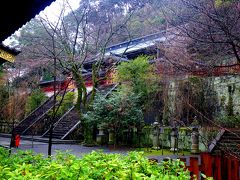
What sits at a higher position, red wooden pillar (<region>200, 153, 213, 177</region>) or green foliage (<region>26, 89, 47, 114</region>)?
green foliage (<region>26, 89, 47, 114</region>)

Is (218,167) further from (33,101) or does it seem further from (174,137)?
(33,101)

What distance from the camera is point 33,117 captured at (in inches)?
994

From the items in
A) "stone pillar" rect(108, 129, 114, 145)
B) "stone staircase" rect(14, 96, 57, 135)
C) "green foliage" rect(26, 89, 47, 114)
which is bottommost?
"stone pillar" rect(108, 129, 114, 145)

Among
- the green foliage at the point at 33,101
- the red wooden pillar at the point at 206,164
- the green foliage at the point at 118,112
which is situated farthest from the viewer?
the green foliage at the point at 33,101

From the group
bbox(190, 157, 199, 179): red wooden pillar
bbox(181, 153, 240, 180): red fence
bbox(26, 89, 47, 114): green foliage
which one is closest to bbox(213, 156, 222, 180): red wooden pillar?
bbox(181, 153, 240, 180): red fence

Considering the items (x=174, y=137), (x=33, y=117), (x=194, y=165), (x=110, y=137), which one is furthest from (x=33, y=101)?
(x=194, y=165)

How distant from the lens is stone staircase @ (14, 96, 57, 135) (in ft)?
78.0

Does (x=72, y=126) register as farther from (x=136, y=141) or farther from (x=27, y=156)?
(x=27, y=156)

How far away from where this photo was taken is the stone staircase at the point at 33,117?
2377cm

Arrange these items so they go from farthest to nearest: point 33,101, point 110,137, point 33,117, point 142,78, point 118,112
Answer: point 33,101 → point 33,117 → point 142,78 → point 110,137 → point 118,112

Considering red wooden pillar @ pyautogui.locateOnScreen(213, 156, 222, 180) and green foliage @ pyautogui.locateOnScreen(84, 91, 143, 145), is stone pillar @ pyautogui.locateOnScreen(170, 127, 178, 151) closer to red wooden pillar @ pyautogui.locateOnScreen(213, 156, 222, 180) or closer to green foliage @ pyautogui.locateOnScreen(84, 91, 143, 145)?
green foliage @ pyautogui.locateOnScreen(84, 91, 143, 145)

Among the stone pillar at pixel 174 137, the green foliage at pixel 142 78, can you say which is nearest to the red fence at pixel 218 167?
the stone pillar at pixel 174 137

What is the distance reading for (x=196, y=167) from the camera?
4.54 meters

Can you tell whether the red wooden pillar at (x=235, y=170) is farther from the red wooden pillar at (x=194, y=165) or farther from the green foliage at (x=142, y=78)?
the green foliage at (x=142, y=78)
